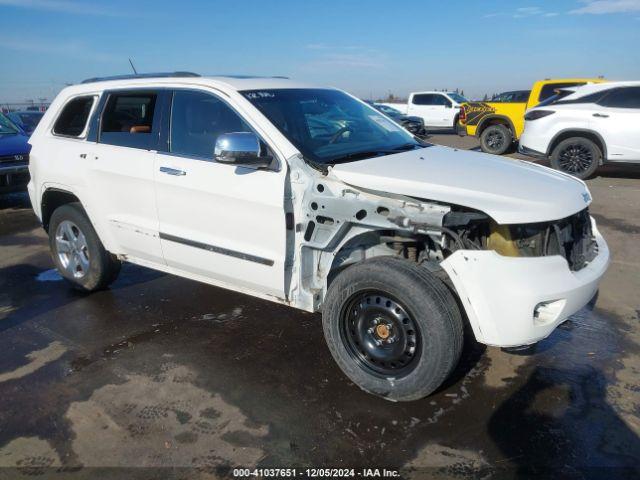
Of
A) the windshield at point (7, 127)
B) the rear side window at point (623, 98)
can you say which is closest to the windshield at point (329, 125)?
the rear side window at point (623, 98)

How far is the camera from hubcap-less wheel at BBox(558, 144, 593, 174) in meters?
9.84

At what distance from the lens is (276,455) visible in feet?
8.87

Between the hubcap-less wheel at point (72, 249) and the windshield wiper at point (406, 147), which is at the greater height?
the windshield wiper at point (406, 147)

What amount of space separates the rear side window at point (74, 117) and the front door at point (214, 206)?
1.18m

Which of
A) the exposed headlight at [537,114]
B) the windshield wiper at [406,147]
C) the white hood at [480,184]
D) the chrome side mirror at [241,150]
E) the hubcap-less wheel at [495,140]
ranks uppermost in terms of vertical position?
the chrome side mirror at [241,150]

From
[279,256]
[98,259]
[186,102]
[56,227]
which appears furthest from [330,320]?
[56,227]

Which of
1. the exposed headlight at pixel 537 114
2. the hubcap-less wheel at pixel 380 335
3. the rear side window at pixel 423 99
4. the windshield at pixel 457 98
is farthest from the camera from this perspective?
the rear side window at pixel 423 99

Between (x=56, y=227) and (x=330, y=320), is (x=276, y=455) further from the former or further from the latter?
(x=56, y=227)

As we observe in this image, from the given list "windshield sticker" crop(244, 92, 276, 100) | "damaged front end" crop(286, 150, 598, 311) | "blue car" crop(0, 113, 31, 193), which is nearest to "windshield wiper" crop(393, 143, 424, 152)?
"damaged front end" crop(286, 150, 598, 311)

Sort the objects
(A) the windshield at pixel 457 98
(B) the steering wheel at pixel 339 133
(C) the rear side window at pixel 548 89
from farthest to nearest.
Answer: (A) the windshield at pixel 457 98, (C) the rear side window at pixel 548 89, (B) the steering wheel at pixel 339 133

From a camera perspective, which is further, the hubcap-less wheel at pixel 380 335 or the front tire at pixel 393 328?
the hubcap-less wheel at pixel 380 335

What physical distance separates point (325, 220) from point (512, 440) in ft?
5.29

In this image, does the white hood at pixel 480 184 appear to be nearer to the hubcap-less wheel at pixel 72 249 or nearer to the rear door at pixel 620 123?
the hubcap-less wheel at pixel 72 249

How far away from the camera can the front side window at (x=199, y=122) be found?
3689mm
